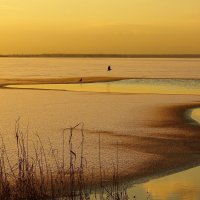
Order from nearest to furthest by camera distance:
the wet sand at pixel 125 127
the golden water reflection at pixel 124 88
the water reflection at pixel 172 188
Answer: the water reflection at pixel 172 188, the wet sand at pixel 125 127, the golden water reflection at pixel 124 88

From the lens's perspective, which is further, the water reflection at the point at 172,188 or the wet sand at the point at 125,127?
the wet sand at the point at 125,127

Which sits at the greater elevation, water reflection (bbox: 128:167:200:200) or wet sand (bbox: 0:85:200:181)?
wet sand (bbox: 0:85:200:181)

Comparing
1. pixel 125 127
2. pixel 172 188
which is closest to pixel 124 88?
pixel 125 127

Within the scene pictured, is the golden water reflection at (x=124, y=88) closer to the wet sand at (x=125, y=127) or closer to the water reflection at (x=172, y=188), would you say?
the wet sand at (x=125, y=127)

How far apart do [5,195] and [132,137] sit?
38.6 feet

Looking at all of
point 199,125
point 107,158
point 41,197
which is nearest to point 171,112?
point 199,125

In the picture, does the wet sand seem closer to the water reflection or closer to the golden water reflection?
the water reflection

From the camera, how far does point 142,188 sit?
520 inches

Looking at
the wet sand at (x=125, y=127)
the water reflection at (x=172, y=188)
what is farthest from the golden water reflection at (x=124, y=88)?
the water reflection at (x=172, y=188)

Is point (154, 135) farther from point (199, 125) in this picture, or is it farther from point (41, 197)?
point (41, 197)

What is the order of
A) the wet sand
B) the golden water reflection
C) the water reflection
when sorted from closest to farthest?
1. the water reflection
2. the wet sand
3. the golden water reflection

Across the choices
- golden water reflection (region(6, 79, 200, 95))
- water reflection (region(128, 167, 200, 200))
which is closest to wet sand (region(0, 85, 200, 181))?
water reflection (region(128, 167, 200, 200))

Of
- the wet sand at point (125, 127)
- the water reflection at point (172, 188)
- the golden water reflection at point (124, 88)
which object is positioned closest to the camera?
the water reflection at point (172, 188)

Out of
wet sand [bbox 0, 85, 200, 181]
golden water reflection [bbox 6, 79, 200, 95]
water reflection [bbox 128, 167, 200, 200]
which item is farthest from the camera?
golden water reflection [bbox 6, 79, 200, 95]
